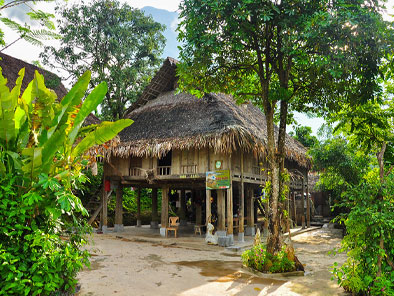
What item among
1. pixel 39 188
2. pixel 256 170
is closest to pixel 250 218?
pixel 256 170

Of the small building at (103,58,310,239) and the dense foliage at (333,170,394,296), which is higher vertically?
the small building at (103,58,310,239)

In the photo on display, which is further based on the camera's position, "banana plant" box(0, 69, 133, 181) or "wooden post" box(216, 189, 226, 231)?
"wooden post" box(216, 189, 226, 231)

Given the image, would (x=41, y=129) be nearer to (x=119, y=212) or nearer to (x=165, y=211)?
(x=165, y=211)

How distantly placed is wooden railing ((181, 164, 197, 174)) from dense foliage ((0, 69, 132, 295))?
25.3 feet

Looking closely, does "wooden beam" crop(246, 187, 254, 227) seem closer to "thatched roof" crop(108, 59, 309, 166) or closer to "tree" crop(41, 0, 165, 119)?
"thatched roof" crop(108, 59, 309, 166)

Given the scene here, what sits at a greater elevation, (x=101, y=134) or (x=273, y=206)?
(x=101, y=134)

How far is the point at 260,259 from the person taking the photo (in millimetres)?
6625

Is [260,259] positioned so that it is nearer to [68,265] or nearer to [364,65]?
[68,265]

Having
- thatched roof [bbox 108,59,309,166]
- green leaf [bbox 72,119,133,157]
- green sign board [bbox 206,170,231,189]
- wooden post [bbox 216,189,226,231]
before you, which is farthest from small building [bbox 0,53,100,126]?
green leaf [bbox 72,119,133,157]

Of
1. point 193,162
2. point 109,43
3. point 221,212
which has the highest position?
point 109,43

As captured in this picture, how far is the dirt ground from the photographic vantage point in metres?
5.35

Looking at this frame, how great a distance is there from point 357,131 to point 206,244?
607 cm

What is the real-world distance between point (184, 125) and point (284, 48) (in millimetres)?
6768

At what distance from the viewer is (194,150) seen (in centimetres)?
1220
